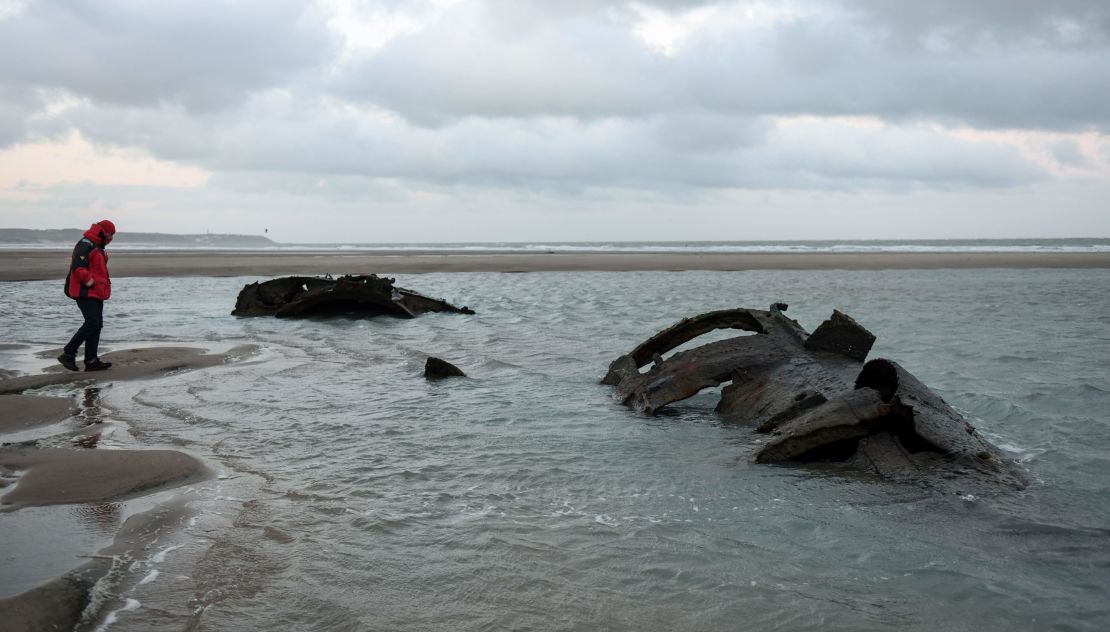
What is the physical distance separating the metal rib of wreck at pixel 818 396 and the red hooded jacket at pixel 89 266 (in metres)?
7.36

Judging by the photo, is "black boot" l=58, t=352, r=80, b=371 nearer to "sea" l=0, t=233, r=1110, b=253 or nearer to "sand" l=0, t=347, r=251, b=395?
"sand" l=0, t=347, r=251, b=395

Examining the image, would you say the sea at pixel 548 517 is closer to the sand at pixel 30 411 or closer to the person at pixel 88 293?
the sand at pixel 30 411

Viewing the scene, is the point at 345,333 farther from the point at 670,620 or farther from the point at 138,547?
the point at 670,620

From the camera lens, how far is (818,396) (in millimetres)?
6863

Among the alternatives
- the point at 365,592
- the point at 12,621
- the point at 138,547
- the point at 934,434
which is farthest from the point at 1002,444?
the point at 12,621

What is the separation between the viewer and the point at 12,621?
3373mm

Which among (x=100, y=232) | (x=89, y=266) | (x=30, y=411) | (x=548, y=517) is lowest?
(x=548, y=517)

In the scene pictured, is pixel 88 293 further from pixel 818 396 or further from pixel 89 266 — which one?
pixel 818 396

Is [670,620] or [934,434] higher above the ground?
[934,434]

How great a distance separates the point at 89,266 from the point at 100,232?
512mm

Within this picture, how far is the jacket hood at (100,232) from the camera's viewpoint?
10.9m

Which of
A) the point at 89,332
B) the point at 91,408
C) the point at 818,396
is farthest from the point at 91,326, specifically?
the point at 818,396

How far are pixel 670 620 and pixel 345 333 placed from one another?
13524mm

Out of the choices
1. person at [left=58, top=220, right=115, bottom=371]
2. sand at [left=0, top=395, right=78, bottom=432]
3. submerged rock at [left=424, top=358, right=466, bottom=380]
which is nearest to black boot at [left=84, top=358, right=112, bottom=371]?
person at [left=58, top=220, right=115, bottom=371]
